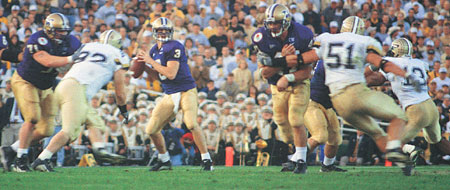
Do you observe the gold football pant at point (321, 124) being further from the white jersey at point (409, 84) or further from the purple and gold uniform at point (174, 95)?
the purple and gold uniform at point (174, 95)

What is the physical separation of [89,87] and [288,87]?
2.42 meters

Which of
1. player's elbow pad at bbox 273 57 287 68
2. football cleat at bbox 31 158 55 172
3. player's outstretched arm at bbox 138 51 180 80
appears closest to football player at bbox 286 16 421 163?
player's elbow pad at bbox 273 57 287 68

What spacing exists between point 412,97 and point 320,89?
4.07 feet

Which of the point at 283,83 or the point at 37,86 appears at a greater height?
the point at 283,83

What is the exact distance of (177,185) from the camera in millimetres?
6926

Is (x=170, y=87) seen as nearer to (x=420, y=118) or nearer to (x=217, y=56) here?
(x=420, y=118)

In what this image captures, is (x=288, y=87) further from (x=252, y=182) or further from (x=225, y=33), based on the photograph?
(x=225, y=33)

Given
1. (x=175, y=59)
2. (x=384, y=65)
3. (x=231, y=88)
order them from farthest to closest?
(x=231, y=88), (x=175, y=59), (x=384, y=65)

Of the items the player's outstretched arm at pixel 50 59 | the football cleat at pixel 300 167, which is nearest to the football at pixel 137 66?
the player's outstretched arm at pixel 50 59

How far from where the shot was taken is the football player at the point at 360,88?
7625 mm

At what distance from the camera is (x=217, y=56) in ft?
60.6

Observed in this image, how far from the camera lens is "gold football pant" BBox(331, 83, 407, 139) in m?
7.61

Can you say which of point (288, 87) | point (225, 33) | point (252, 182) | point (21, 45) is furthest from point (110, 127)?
point (252, 182)


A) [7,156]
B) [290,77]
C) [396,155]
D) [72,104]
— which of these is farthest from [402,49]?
[7,156]
